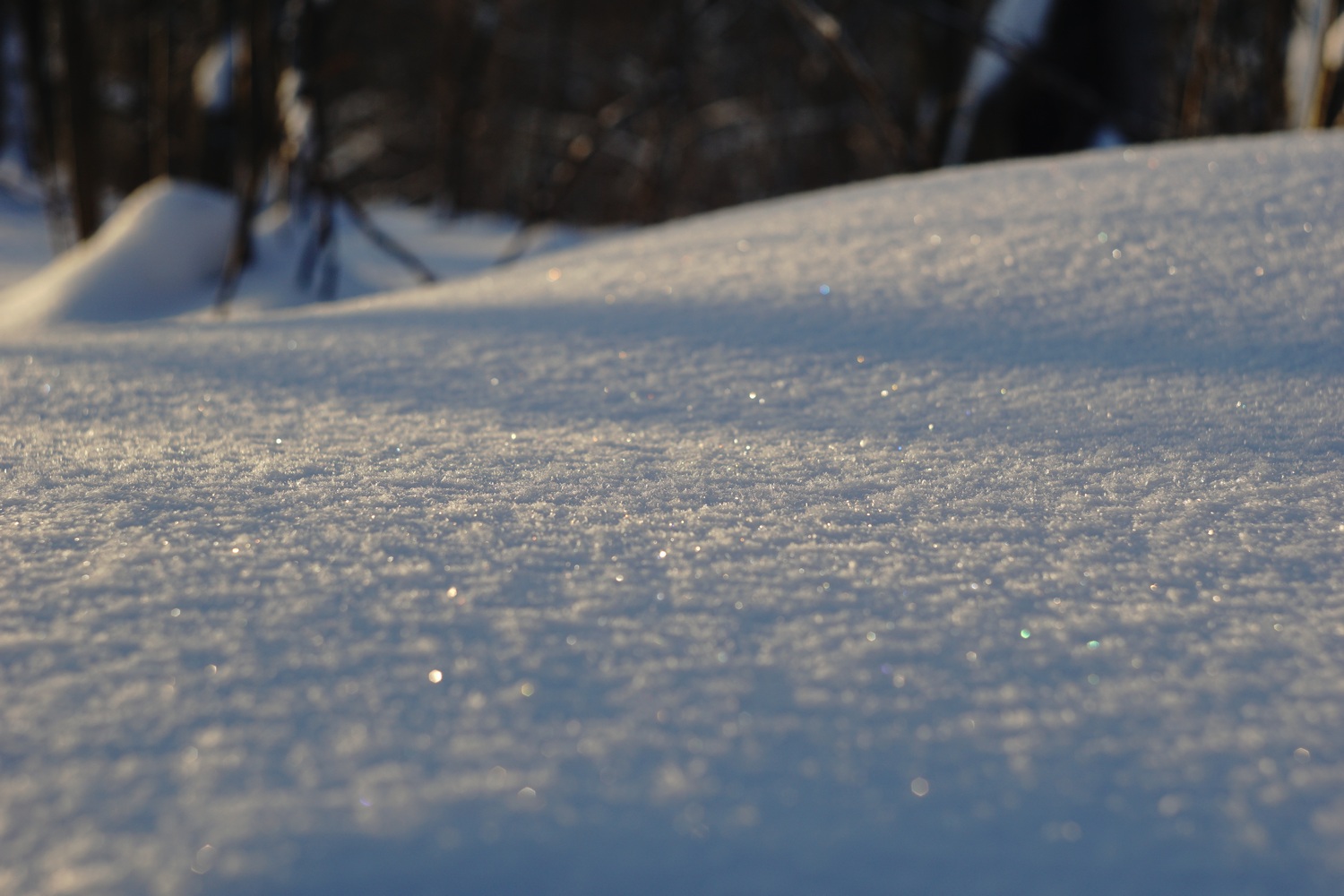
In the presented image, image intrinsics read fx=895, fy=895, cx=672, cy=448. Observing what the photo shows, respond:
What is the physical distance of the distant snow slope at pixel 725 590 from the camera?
392 millimetres

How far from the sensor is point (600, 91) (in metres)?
11.3

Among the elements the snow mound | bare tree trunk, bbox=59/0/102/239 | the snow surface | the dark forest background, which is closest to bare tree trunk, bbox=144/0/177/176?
the dark forest background

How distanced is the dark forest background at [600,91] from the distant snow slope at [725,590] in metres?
1.02

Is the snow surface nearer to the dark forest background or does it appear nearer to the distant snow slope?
the dark forest background

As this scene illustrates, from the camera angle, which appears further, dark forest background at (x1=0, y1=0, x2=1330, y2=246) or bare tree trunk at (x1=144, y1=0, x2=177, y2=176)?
bare tree trunk at (x1=144, y1=0, x2=177, y2=176)

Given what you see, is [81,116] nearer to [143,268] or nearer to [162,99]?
[162,99]

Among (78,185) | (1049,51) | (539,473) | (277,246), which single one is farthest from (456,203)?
(539,473)

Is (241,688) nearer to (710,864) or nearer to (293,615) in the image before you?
(293,615)

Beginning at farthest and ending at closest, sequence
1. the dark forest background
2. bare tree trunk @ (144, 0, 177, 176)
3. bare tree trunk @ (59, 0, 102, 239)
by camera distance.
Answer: bare tree trunk @ (144, 0, 177, 176) < bare tree trunk @ (59, 0, 102, 239) < the dark forest background

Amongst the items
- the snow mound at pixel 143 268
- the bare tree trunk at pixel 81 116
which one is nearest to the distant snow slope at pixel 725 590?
the snow mound at pixel 143 268

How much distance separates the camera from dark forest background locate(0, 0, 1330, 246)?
259cm

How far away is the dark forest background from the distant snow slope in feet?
3.36

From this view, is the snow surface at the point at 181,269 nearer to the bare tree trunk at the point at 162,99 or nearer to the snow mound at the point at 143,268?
the snow mound at the point at 143,268

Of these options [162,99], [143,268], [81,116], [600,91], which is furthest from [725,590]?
[600,91]
